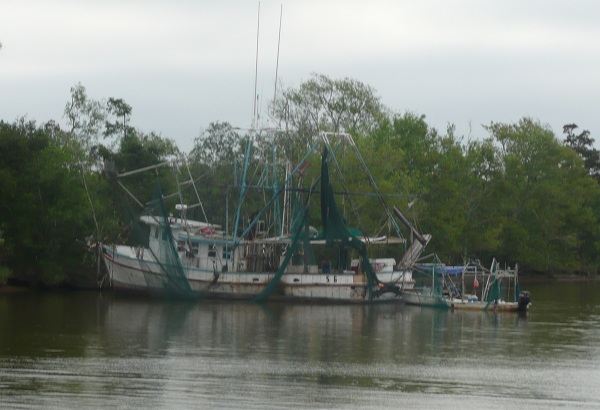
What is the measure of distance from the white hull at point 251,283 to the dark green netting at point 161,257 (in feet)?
0.31

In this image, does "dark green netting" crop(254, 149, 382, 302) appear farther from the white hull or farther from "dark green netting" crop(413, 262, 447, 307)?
"dark green netting" crop(413, 262, 447, 307)

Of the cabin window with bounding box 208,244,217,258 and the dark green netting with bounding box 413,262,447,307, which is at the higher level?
the cabin window with bounding box 208,244,217,258

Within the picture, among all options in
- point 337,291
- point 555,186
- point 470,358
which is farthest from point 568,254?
point 470,358

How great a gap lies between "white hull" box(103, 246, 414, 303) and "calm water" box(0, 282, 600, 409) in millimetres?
1951

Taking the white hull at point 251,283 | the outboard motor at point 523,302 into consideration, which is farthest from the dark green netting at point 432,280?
the outboard motor at point 523,302

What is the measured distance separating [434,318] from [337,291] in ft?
24.7

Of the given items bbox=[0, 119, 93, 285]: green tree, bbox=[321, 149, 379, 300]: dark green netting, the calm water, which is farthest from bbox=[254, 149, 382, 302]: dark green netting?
bbox=[0, 119, 93, 285]: green tree

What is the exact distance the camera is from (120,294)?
180ft

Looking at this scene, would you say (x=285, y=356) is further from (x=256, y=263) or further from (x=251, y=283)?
(x=256, y=263)

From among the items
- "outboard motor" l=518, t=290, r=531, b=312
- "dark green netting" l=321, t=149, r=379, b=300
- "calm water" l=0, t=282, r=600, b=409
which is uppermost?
"dark green netting" l=321, t=149, r=379, b=300

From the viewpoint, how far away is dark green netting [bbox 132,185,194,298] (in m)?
49.7

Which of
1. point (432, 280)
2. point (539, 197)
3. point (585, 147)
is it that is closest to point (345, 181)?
point (432, 280)

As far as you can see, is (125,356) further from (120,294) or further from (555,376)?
(120,294)

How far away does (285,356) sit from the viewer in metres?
32.1
